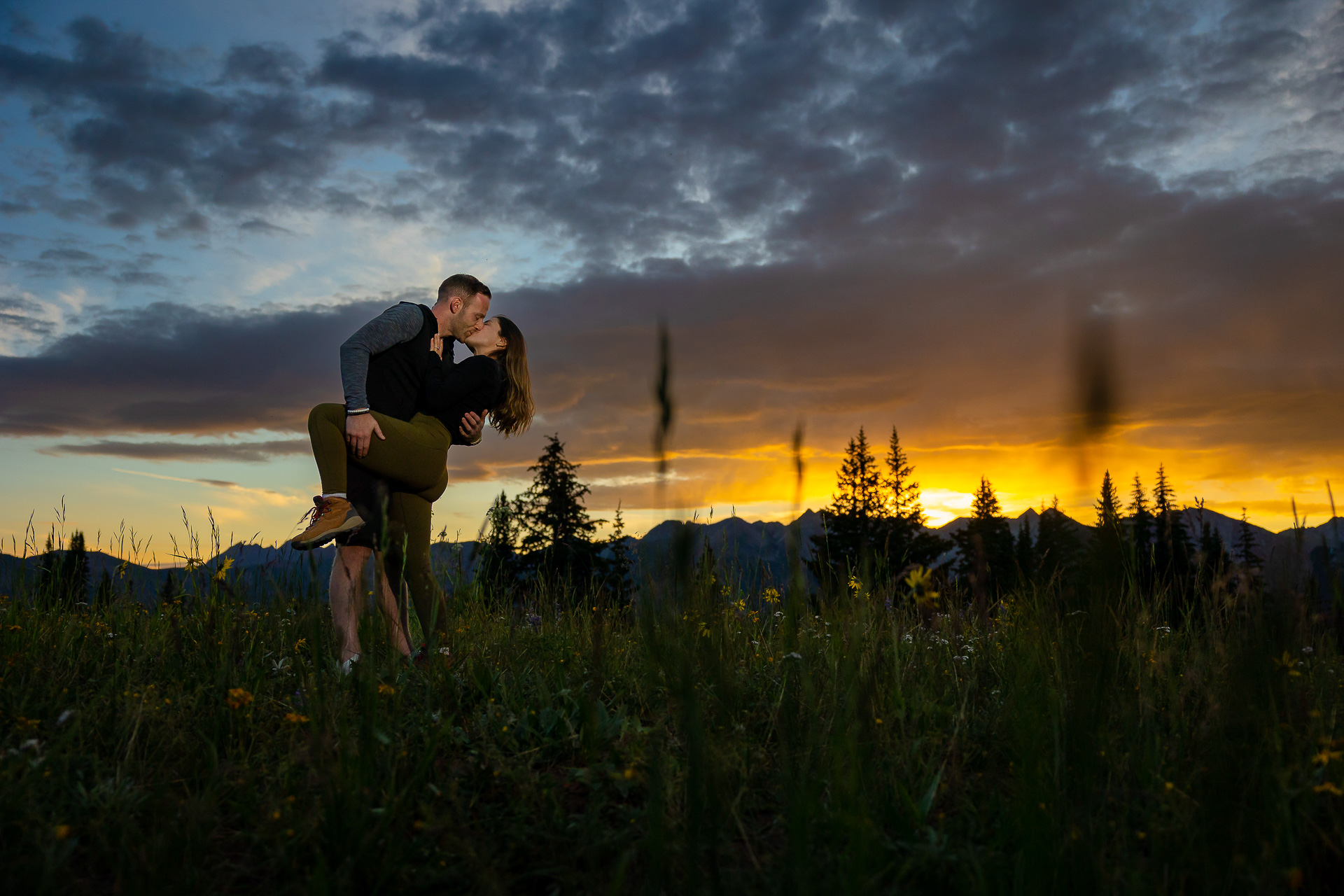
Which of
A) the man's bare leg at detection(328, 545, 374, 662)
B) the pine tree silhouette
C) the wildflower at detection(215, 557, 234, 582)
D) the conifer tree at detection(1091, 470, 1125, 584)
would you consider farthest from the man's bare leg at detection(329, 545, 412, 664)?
the conifer tree at detection(1091, 470, 1125, 584)

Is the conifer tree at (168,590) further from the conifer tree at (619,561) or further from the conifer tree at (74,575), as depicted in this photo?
the conifer tree at (619,561)

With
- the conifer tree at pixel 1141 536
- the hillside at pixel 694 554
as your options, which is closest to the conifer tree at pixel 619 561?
the hillside at pixel 694 554

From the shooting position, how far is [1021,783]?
5.21 ft

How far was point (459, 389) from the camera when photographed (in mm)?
4086

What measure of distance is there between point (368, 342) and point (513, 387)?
957 millimetres

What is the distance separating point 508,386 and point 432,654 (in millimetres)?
2051

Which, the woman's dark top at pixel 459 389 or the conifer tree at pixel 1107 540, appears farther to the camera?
the woman's dark top at pixel 459 389

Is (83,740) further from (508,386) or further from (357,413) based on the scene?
(508,386)

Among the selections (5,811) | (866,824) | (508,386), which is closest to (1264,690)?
(866,824)

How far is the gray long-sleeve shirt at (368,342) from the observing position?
364 centimetres

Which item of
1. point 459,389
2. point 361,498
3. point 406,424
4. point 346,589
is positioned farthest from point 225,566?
point 459,389

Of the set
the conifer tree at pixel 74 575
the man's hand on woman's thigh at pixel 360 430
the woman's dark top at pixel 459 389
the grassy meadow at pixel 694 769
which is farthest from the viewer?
the conifer tree at pixel 74 575

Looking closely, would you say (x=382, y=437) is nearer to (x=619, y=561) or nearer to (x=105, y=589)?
(x=619, y=561)

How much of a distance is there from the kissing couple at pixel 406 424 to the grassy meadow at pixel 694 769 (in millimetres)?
542
